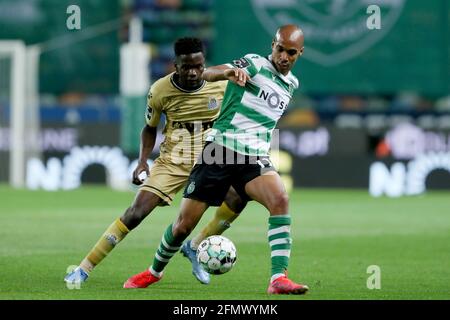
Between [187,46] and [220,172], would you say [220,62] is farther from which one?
[220,172]

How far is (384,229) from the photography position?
16641 mm

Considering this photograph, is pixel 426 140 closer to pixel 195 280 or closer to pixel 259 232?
pixel 259 232

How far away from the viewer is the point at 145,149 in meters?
10.5

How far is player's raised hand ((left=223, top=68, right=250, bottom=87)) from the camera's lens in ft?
30.2

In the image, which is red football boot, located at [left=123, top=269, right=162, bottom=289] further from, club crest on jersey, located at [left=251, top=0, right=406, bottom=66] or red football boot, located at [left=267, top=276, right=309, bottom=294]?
club crest on jersey, located at [left=251, top=0, right=406, bottom=66]

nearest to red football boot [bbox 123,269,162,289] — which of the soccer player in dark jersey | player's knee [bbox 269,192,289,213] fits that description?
the soccer player in dark jersey

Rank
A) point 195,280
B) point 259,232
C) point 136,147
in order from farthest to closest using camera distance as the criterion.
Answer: point 136,147
point 259,232
point 195,280

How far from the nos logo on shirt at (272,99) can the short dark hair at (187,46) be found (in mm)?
674

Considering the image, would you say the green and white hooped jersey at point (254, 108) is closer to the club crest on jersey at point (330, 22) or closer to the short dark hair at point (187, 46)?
the short dark hair at point (187, 46)

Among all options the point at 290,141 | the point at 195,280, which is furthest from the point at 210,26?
the point at 195,280

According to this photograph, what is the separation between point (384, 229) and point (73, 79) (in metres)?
11.2

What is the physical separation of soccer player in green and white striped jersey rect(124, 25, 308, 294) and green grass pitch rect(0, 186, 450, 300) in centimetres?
61

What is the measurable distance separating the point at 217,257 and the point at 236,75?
144 cm

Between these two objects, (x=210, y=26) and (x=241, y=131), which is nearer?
(x=241, y=131)
